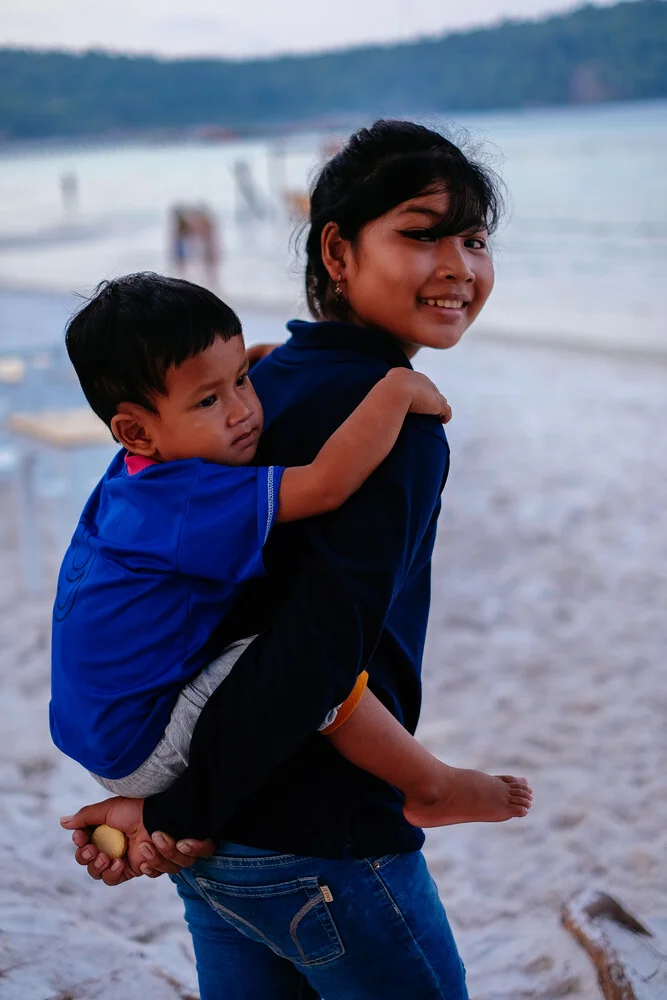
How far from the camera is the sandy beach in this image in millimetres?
2092

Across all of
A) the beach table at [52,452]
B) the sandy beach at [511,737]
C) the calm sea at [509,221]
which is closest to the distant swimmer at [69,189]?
the calm sea at [509,221]

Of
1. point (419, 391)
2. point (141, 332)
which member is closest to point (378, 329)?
point (419, 391)

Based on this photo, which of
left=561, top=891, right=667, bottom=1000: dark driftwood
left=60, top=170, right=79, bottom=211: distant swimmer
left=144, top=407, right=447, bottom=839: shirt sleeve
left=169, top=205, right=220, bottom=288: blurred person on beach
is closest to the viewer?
left=144, top=407, right=447, bottom=839: shirt sleeve

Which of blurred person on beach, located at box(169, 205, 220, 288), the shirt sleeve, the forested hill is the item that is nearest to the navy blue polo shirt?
the shirt sleeve

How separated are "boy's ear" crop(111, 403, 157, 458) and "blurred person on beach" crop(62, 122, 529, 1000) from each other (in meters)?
0.12

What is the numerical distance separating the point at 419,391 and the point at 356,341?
0.12 m

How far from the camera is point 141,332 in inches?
40.9

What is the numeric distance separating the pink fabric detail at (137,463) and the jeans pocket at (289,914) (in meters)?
0.45

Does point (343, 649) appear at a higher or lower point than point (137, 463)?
lower

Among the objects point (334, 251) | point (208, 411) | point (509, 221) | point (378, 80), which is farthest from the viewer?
point (378, 80)

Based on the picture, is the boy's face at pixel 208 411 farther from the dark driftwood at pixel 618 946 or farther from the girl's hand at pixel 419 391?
Result: the dark driftwood at pixel 618 946

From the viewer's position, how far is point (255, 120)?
117 ft

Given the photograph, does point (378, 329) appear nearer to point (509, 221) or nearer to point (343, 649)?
point (343, 649)

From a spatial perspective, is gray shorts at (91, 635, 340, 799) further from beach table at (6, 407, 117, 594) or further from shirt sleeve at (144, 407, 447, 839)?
beach table at (6, 407, 117, 594)
